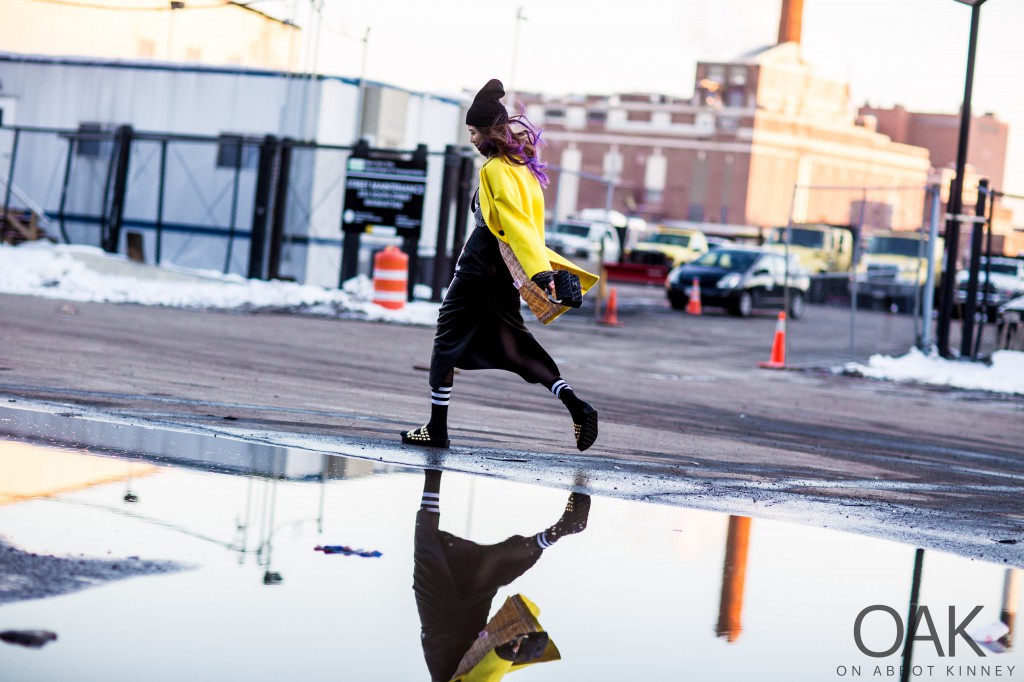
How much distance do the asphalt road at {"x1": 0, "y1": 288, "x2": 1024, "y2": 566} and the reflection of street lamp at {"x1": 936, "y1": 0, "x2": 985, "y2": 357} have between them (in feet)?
5.55

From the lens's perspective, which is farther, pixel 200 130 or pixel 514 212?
pixel 200 130

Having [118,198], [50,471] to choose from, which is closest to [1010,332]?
[50,471]

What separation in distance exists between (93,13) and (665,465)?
90.6ft

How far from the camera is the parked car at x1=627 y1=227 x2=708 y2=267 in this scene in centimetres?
4253

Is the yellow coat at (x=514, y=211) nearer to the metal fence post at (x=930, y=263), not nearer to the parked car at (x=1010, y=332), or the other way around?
the metal fence post at (x=930, y=263)

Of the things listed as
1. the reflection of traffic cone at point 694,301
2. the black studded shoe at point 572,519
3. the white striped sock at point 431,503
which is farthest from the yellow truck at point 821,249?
the white striped sock at point 431,503

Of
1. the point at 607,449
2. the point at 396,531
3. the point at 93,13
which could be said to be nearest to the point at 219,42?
the point at 93,13

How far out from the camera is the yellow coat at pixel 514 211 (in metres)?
6.74

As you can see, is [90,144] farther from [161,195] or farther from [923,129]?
[923,129]

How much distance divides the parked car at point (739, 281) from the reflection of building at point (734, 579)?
77.1 feet

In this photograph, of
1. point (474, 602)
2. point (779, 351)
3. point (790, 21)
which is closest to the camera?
point (474, 602)

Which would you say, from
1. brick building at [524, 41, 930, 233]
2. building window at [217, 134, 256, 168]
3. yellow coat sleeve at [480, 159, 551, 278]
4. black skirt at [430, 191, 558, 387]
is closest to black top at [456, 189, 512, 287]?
black skirt at [430, 191, 558, 387]

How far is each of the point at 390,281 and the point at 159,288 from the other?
3.58 metres

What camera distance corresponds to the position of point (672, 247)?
44.2m
